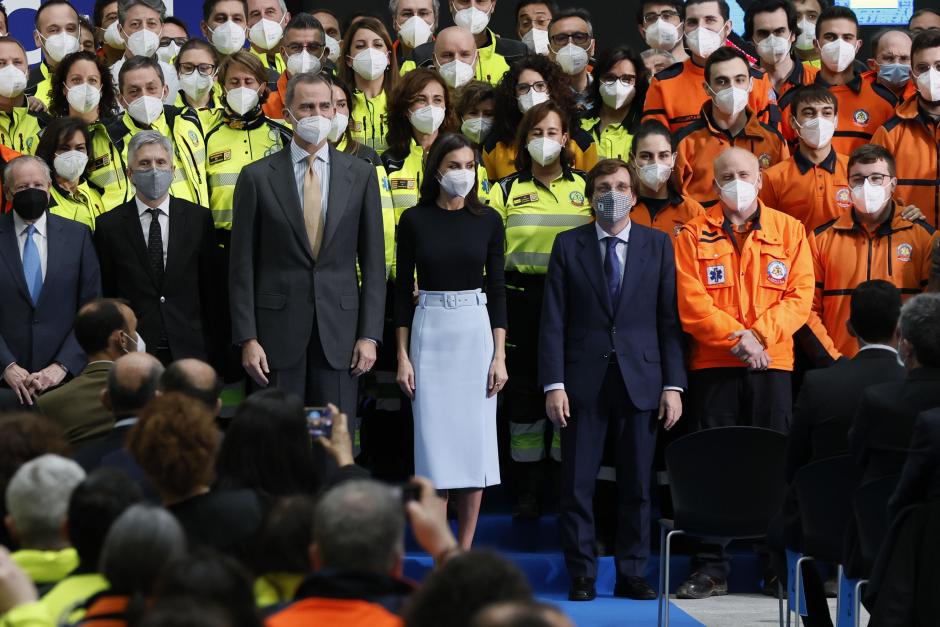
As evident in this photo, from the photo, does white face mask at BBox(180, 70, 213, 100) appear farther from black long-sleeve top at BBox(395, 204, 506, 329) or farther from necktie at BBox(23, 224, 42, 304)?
black long-sleeve top at BBox(395, 204, 506, 329)

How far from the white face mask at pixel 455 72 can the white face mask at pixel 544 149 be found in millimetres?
890

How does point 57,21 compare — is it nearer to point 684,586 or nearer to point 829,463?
point 684,586

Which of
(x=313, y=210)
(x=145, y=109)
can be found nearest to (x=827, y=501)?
(x=313, y=210)

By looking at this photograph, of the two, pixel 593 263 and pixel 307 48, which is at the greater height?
pixel 307 48

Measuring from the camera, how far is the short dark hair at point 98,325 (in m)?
5.06

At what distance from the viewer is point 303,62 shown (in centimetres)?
743

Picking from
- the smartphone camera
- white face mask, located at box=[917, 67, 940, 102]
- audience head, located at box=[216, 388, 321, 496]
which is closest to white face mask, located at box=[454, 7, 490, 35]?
white face mask, located at box=[917, 67, 940, 102]

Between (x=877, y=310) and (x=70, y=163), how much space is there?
11.9 feet

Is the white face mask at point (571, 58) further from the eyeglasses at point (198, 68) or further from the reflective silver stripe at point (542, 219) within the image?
the eyeglasses at point (198, 68)

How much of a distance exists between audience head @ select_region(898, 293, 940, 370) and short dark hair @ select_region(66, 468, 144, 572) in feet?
7.75

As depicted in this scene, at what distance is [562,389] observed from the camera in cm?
610

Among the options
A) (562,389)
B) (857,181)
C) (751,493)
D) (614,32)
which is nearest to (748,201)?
(857,181)

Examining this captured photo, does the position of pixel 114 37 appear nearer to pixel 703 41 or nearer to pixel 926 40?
pixel 703 41

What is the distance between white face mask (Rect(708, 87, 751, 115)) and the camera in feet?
22.5
